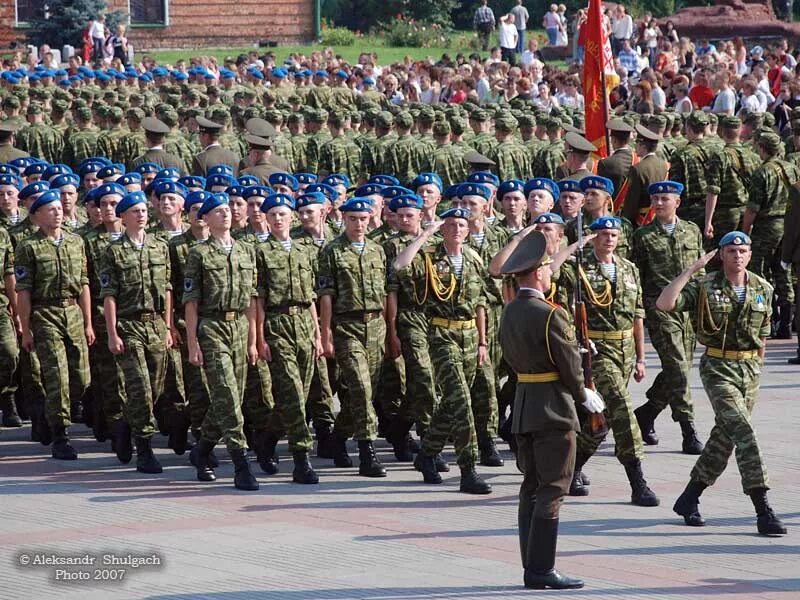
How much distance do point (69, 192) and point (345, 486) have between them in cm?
424

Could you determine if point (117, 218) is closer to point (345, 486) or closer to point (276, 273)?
point (276, 273)

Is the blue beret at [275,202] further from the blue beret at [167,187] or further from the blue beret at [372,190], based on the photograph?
the blue beret at [372,190]

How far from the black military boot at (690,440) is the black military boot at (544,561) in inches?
164

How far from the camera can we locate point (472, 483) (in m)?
12.2

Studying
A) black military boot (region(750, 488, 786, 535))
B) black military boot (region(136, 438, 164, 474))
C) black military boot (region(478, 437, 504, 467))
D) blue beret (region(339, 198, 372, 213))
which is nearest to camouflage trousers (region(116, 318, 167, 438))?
black military boot (region(136, 438, 164, 474))

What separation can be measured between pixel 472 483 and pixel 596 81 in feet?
24.8

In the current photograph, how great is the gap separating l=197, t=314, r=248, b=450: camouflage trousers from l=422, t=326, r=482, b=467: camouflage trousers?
54.6 inches

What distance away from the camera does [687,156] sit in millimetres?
19438

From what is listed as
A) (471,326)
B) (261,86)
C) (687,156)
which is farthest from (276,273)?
(261,86)

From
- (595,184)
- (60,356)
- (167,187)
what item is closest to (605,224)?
(595,184)

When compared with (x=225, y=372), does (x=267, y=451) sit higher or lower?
lower

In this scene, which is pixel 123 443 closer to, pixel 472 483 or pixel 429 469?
pixel 429 469

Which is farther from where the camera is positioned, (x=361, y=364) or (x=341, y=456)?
(x=341, y=456)

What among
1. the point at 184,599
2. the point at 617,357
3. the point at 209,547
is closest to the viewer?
the point at 184,599
